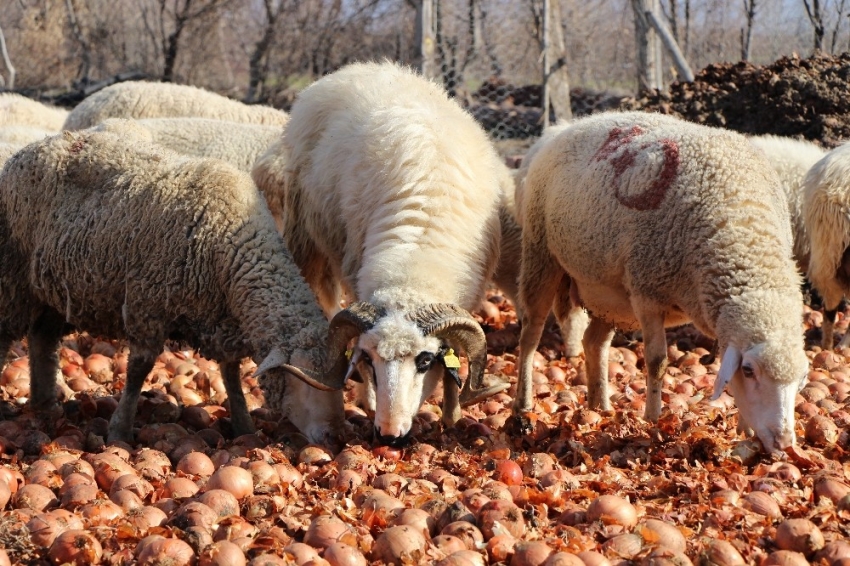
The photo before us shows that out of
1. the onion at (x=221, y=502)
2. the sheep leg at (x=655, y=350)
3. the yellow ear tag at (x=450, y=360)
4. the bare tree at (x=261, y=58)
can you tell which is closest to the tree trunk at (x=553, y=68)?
the bare tree at (x=261, y=58)

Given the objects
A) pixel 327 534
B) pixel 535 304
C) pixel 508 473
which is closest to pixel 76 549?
pixel 327 534

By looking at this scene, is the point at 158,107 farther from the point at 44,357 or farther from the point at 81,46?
the point at 81,46

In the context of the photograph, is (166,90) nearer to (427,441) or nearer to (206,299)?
(206,299)

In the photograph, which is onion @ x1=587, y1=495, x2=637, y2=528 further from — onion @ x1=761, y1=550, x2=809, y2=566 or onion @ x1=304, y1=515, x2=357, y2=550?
onion @ x1=304, y1=515, x2=357, y2=550

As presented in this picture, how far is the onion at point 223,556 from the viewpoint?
3.38 meters

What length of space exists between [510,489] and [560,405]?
202 centimetres

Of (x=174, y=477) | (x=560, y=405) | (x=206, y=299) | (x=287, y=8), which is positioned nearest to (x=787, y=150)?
(x=560, y=405)

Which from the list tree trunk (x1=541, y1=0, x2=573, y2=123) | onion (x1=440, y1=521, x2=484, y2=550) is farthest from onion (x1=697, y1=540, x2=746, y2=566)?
tree trunk (x1=541, y1=0, x2=573, y2=123)

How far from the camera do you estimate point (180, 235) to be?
5172 millimetres

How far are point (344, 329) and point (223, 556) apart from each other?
1.65m

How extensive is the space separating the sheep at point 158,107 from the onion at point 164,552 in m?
7.16

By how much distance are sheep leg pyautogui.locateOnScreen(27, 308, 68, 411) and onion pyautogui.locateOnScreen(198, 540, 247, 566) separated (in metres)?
2.69

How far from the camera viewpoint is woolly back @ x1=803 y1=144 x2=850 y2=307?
7184 millimetres

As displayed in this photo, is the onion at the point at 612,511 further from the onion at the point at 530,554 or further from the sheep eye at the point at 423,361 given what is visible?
the sheep eye at the point at 423,361
